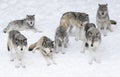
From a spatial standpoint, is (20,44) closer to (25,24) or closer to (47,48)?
(47,48)

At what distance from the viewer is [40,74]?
31.2 feet

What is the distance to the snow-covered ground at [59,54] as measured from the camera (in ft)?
A: 31.4

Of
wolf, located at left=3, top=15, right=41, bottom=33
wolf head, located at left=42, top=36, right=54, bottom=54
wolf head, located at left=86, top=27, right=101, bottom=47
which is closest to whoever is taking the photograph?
wolf head, located at left=86, top=27, right=101, bottom=47

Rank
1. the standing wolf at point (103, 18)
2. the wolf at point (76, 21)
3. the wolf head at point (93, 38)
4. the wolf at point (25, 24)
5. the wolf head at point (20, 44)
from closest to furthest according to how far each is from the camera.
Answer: the wolf head at point (20, 44) < the wolf head at point (93, 38) < the wolf at point (76, 21) < the standing wolf at point (103, 18) < the wolf at point (25, 24)

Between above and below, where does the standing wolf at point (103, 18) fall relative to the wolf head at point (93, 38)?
above

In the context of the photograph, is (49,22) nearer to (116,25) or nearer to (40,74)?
(116,25)

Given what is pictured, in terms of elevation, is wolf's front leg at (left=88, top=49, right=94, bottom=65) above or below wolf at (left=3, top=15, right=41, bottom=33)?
below

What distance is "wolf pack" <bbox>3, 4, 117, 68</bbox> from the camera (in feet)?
32.2

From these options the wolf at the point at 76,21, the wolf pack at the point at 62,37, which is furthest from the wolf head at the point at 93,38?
the wolf at the point at 76,21

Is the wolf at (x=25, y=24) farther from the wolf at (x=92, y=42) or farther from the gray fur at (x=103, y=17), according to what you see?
the wolf at (x=92, y=42)

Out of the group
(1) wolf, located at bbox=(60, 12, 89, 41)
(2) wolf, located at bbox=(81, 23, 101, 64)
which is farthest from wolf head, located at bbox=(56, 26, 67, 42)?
(1) wolf, located at bbox=(60, 12, 89, 41)

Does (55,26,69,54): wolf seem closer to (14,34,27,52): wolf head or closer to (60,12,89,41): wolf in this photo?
(60,12,89,41): wolf

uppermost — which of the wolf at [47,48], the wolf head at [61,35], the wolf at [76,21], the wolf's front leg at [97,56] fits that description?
the wolf at [76,21]

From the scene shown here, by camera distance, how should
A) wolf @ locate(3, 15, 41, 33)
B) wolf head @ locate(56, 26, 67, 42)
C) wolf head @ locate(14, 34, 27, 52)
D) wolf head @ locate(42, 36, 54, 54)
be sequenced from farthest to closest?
wolf @ locate(3, 15, 41, 33) → wolf head @ locate(56, 26, 67, 42) → wolf head @ locate(42, 36, 54, 54) → wolf head @ locate(14, 34, 27, 52)
